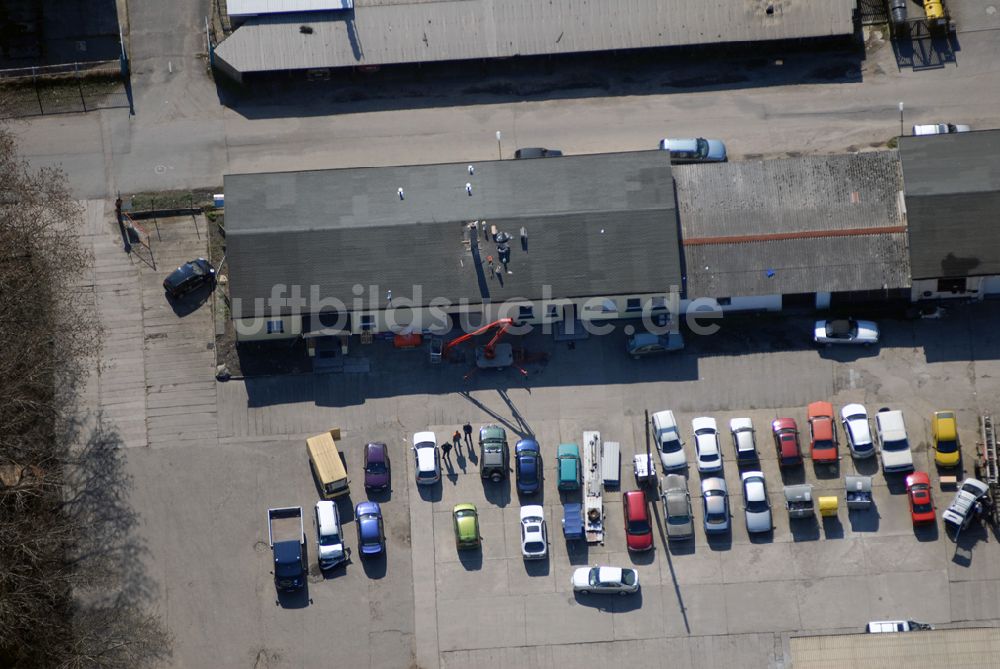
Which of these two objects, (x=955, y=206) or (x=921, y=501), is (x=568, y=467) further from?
(x=955, y=206)

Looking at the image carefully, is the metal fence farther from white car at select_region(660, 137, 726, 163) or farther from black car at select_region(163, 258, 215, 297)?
white car at select_region(660, 137, 726, 163)

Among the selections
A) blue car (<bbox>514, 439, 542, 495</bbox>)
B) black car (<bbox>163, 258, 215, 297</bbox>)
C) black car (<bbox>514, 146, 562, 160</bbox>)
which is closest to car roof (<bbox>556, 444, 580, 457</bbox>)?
blue car (<bbox>514, 439, 542, 495</bbox>)

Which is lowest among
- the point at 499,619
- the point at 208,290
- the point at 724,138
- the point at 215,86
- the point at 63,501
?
the point at 499,619

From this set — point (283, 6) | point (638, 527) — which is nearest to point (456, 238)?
point (283, 6)

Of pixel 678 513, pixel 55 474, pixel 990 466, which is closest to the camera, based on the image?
pixel 678 513

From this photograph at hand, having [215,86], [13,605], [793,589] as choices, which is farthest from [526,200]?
[13,605]

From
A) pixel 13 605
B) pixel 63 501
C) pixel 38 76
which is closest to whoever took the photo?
pixel 13 605

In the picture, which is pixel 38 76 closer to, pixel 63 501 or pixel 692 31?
pixel 63 501
